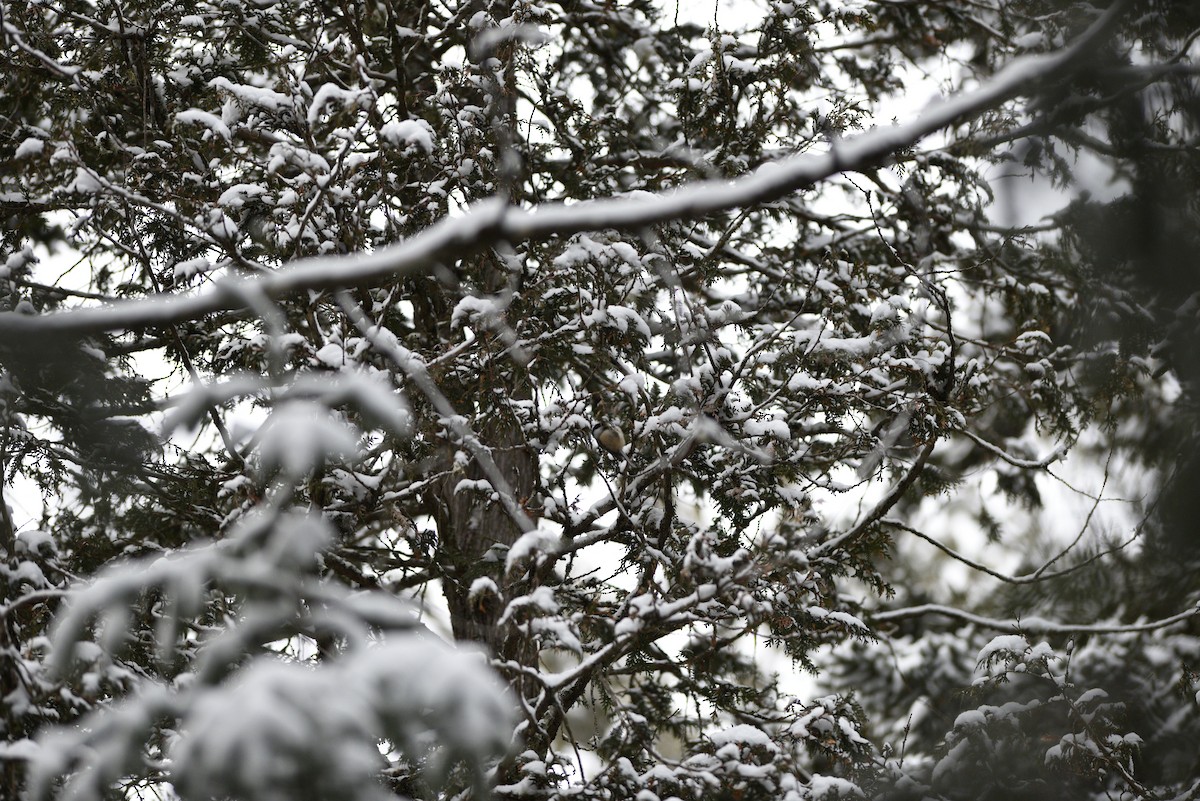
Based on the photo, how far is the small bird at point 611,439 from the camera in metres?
4.38

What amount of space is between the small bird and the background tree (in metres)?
0.10

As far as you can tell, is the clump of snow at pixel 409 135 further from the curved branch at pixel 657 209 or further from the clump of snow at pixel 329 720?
the clump of snow at pixel 329 720

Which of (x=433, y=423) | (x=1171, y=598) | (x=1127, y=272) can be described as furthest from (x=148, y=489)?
(x=1171, y=598)

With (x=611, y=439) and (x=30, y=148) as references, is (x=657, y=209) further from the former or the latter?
(x=30, y=148)

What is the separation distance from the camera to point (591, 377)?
5355mm

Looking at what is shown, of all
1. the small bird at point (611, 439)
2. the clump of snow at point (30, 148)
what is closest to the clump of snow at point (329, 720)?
the small bird at point (611, 439)

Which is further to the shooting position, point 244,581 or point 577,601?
point 577,601

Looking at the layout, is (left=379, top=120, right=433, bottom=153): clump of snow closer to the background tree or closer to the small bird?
the background tree

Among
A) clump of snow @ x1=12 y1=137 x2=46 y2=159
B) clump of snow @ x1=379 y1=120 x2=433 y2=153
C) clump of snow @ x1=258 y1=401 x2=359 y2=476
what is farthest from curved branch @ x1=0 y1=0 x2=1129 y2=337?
clump of snow @ x1=12 y1=137 x2=46 y2=159

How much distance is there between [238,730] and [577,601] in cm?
329

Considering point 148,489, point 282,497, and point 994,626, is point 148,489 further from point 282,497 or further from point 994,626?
point 994,626

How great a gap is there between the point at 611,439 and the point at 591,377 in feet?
3.38

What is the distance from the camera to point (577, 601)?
4543 mm

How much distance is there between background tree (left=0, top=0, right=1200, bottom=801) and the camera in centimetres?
325
